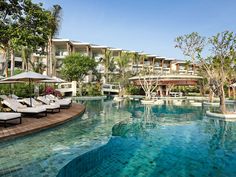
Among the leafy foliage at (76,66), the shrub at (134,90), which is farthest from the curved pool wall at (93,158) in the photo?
the shrub at (134,90)

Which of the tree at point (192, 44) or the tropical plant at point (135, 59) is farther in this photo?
the tropical plant at point (135, 59)

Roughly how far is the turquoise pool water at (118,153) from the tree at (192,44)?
26.2 feet

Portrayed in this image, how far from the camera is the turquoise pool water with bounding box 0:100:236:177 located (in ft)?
16.6

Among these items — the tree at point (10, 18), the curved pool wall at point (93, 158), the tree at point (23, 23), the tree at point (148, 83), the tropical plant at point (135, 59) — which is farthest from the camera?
the tropical plant at point (135, 59)

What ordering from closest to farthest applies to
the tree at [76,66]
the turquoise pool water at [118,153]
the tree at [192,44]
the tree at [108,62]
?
the turquoise pool water at [118,153] < the tree at [192,44] < the tree at [76,66] < the tree at [108,62]

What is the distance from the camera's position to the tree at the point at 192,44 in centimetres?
1574

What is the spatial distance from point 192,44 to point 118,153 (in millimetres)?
12482

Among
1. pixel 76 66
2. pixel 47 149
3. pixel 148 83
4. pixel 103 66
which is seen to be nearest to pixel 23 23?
pixel 47 149

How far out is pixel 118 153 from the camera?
6605mm

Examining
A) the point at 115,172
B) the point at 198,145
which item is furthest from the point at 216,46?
the point at 115,172

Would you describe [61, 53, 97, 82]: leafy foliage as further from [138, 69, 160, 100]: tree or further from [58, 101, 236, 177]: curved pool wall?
[58, 101, 236, 177]: curved pool wall

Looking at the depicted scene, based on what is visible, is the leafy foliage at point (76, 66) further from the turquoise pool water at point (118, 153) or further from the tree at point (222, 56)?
the turquoise pool water at point (118, 153)

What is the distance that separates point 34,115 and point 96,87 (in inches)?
947

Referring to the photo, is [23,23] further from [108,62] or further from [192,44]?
[108,62]
